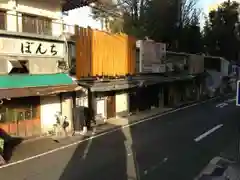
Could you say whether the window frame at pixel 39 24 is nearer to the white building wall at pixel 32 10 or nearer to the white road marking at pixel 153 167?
the white building wall at pixel 32 10

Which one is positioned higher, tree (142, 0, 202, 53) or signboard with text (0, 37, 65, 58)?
tree (142, 0, 202, 53)

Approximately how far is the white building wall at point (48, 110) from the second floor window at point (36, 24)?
12.8ft

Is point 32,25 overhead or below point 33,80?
overhead

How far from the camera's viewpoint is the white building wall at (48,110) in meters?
18.4

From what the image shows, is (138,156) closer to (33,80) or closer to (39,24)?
(33,80)

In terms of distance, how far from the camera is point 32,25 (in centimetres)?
1897

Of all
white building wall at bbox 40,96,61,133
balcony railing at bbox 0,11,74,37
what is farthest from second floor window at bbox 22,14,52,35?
white building wall at bbox 40,96,61,133

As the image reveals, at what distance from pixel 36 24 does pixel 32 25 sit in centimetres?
29

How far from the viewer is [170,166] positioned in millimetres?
12867

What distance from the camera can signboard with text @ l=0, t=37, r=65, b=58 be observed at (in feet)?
53.0

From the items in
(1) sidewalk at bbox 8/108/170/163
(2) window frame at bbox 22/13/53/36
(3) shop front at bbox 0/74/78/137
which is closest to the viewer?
(1) sidewalk at bbox 8/108/170/163

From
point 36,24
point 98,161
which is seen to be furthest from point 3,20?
point 98,161

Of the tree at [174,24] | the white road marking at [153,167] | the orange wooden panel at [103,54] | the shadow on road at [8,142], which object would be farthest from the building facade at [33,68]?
the tree at [174,24]

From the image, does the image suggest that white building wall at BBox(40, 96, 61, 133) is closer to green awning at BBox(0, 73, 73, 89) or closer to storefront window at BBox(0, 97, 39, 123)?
storefront window at BBox(0, 97, 39, 123)
